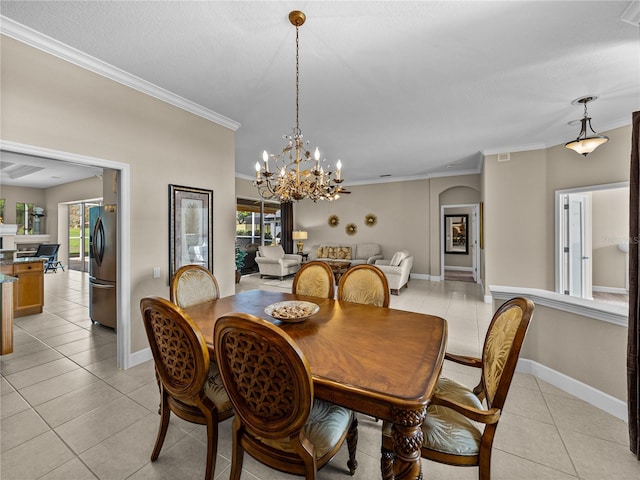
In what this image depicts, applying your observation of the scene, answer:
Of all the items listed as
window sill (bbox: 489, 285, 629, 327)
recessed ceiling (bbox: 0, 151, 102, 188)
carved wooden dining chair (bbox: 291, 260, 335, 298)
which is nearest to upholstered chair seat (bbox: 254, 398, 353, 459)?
carved wooden dining chair (bbox: 291, 260, 335, 298)

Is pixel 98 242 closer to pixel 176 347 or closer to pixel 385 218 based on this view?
pixel 176 347

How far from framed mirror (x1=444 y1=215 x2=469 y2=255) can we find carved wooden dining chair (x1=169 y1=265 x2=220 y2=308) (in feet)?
29.2

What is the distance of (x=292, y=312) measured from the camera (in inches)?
72.8

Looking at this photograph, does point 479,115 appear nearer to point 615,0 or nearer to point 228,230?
point 615,0

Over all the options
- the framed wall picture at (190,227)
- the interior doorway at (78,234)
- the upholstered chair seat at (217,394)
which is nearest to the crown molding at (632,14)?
the upholstered chair seat at (217,394)

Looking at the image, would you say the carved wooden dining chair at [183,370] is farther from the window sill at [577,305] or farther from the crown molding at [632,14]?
the crown molding at [632,14]

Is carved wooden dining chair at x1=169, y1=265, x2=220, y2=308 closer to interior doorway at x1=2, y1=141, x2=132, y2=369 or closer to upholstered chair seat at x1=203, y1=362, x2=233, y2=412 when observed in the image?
interior doorway at x1=2, y1=141, x2=132, y2=369

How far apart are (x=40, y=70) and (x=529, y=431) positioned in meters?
4.52

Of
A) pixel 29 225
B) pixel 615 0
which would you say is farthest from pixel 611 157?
pixel 29 225

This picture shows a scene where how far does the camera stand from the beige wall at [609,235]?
17.8 ft

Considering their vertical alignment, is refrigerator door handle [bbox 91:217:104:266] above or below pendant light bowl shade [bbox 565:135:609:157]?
below

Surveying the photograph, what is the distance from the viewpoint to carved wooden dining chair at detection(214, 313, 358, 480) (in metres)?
0.98

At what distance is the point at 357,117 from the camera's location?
3635mm

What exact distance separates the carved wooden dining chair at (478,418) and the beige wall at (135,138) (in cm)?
277
